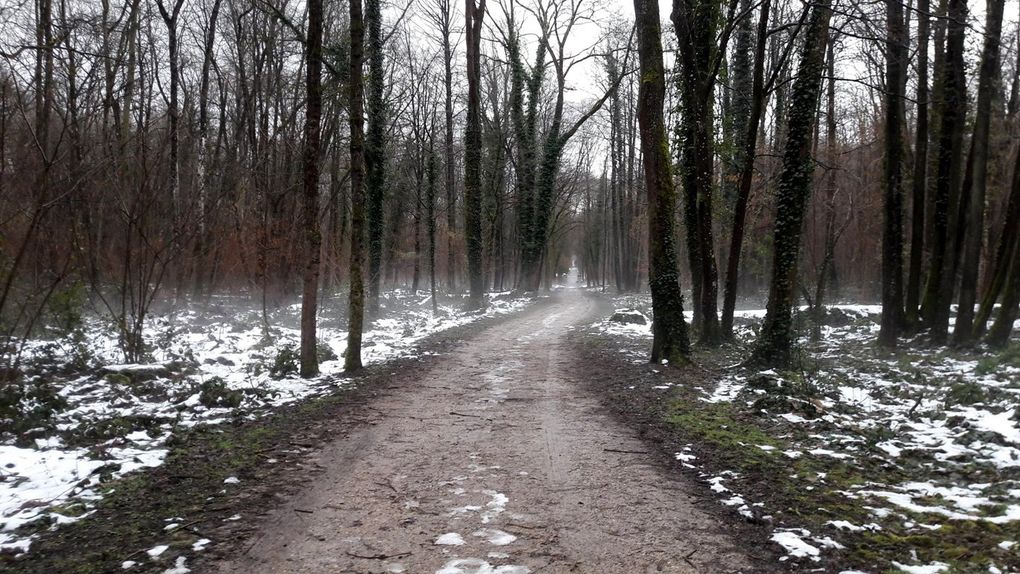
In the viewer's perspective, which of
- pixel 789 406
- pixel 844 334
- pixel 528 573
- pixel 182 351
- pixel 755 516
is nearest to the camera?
pixel 528 573

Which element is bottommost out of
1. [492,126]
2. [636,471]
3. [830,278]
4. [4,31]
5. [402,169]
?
[636,471]

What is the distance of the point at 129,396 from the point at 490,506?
5.64 m

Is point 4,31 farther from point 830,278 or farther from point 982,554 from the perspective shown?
point 830,278

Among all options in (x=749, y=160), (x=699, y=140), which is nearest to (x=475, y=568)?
(x=749, y=160)

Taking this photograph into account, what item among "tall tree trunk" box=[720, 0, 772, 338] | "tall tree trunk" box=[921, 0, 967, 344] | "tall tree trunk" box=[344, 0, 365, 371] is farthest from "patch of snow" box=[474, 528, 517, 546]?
"tall tree trunk" box=[921, 0, 967, 344]

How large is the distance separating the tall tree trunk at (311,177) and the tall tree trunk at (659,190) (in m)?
5.67

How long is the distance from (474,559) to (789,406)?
5.16 meters

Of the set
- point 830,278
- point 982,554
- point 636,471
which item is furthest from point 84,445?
point 830,278

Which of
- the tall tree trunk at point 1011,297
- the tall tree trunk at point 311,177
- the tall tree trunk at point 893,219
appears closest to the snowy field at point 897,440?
the tall tree trunk at point 1011,297

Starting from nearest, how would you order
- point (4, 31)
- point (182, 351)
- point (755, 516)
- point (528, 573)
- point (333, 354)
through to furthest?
point (528, 573) → point (755, 516) → point (4, 31) → point (182, 351) → point (333, 354)

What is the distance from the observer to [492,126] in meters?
33.5

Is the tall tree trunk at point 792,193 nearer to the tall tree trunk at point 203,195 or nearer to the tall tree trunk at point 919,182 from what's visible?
the tall tree trunk at point 919,182

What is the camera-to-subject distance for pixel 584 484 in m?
5.12

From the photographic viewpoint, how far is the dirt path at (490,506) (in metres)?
3.76
